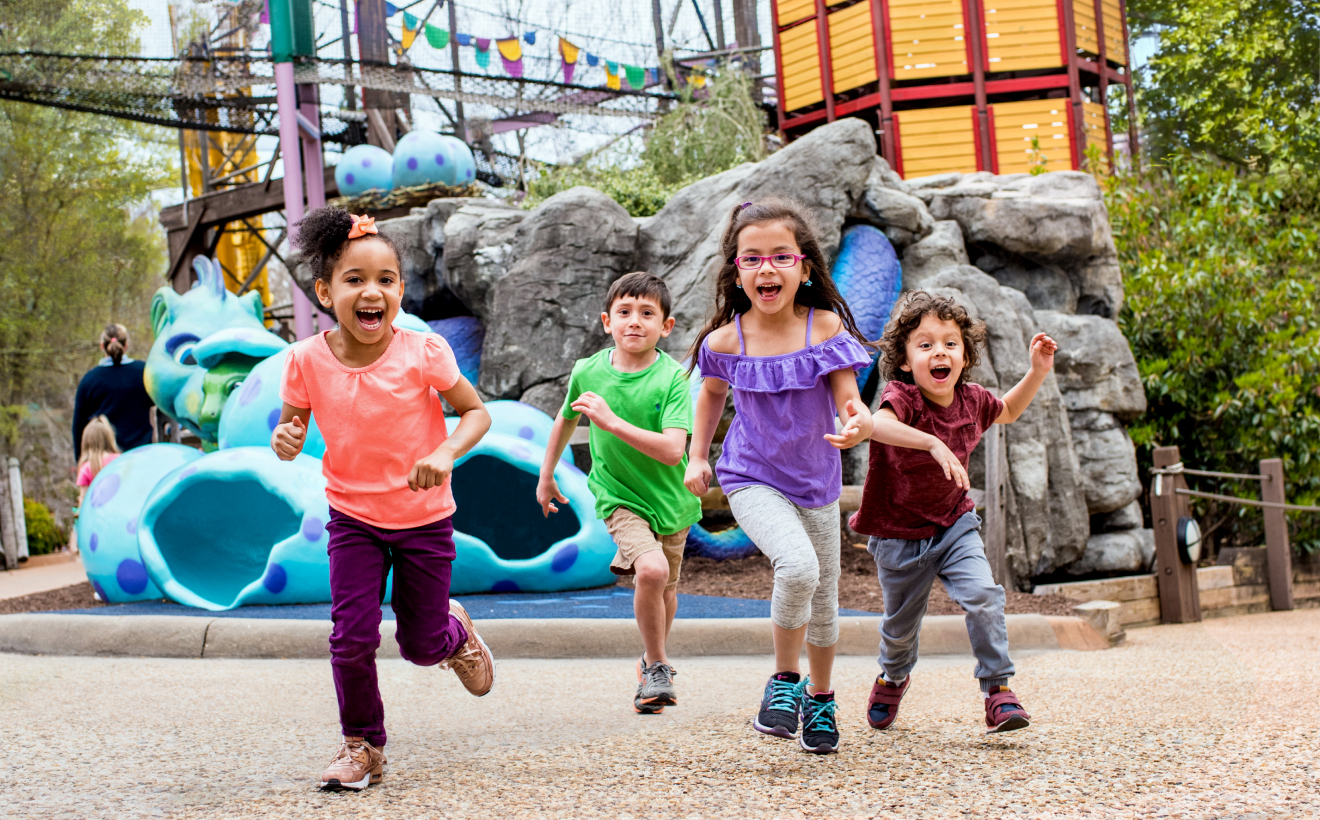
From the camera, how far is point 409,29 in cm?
1347

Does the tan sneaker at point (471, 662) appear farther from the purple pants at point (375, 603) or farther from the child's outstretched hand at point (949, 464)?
the child's outstretched hand at point (949, 464)

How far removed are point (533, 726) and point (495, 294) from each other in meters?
6.81

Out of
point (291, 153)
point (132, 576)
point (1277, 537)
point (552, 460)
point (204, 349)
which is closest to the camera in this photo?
point (552, 460)

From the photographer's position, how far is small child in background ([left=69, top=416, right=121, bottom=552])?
8180 millimetres

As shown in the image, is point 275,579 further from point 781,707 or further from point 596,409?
point 781,707

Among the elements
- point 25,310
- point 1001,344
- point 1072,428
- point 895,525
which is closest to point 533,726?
point 895,525

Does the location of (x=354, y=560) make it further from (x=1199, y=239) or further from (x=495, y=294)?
(x=1199, y=239)

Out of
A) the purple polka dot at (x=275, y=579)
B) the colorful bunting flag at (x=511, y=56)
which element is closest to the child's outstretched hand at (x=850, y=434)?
the purple polka dot at (x=275, y=579)

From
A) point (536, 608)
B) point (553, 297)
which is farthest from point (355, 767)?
point (553, 297)

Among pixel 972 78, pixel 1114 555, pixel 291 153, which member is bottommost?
pixel 1114 555

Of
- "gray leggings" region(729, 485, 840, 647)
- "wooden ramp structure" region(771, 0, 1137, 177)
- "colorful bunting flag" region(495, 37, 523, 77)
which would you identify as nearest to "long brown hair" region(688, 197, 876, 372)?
"gray leggings" region(729, 485, 840, 647)

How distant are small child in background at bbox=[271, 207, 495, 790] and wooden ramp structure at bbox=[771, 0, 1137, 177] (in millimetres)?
13415

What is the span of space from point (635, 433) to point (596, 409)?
20 cm

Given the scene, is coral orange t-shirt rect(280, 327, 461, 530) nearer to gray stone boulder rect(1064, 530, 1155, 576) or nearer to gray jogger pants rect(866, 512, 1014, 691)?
gray jogger pants rect(866, 512, 1014, 691)
